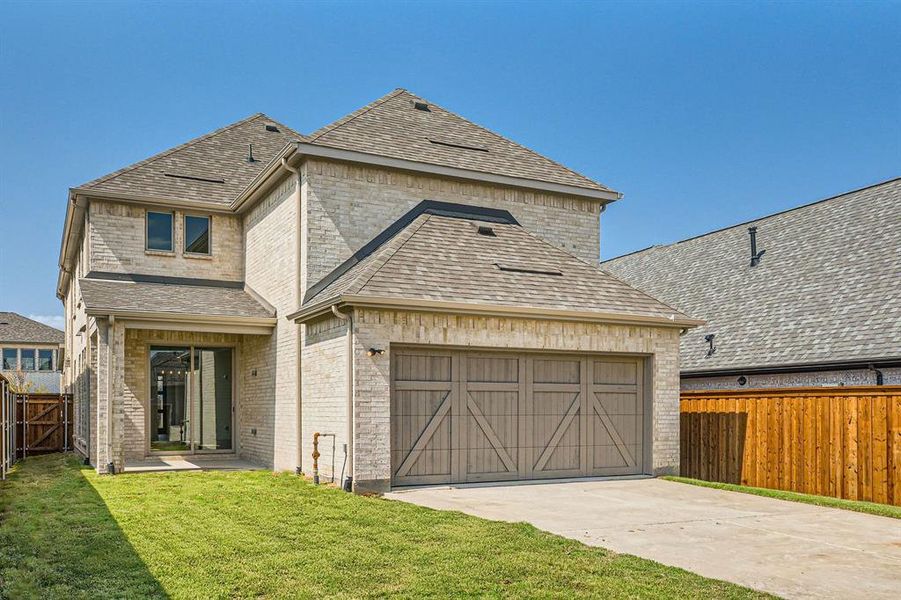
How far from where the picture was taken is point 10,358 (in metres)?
52.4

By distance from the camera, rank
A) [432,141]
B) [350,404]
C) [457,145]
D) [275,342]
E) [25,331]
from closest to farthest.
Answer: [350,404] → [275,342] → [432,141] → [457,145] → [25,331]

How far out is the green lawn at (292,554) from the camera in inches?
244

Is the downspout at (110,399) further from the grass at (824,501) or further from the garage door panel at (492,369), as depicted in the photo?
the grass at (824,501)

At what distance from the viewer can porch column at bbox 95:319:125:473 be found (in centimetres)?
1449

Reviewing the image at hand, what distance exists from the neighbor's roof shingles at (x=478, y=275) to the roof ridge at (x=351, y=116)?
8.40 ft

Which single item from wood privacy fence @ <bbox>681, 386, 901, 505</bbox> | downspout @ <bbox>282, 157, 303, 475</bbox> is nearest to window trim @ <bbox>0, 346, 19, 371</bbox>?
downspout @ <bbox>282, 157, 303, 475</bbox>

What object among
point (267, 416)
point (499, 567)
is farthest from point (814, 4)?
point (267, 416)

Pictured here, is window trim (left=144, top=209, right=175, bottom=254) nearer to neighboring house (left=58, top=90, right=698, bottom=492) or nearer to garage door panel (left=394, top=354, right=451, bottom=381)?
neighboring house (left=58, top=90, right=698, bottom=492)

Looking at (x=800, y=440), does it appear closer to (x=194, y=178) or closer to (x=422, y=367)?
(x=422, y=367)

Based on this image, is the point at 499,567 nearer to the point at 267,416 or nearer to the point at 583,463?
the point at 583,463

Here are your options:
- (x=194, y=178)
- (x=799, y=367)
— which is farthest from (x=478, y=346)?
(x=194, y=178)

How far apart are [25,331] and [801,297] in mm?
52340

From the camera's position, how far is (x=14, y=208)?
17953mm

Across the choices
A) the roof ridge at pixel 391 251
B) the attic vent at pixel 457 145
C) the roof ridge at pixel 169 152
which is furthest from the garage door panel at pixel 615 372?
the roof ridge at pixel 169 152
